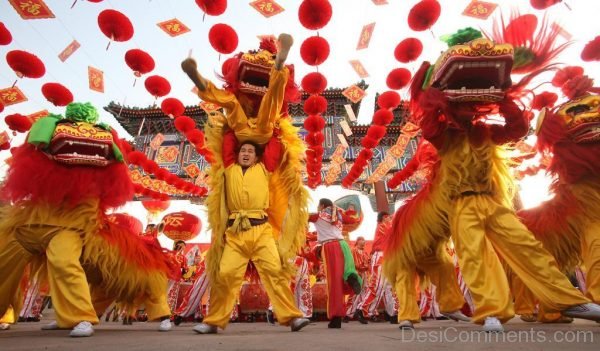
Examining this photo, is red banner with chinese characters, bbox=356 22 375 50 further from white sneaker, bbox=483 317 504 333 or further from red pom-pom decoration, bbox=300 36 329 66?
white sneaker, bbox=483 317 504 333

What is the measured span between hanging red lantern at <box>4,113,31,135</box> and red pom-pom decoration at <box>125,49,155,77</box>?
1.95 m

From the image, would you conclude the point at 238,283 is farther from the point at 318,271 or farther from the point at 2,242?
the point at 318,271

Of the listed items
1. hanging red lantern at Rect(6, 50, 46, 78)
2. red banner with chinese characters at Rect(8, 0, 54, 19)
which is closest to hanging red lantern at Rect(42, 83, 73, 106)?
hanging red lantern at Rect(6, 50, 46, 78)

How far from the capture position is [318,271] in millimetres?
7203

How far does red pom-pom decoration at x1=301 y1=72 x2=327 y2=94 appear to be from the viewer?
5.19 m

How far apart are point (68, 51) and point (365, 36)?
3812 mm

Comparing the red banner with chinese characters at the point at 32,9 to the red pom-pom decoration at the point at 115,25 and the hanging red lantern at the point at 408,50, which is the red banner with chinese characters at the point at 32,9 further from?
the hanging red lantern at the point at 408,50

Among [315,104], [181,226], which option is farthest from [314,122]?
[181,226]

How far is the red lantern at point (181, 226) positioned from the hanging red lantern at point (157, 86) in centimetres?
610

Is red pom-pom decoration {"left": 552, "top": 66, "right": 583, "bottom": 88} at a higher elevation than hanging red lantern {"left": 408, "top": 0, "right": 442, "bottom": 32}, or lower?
lower

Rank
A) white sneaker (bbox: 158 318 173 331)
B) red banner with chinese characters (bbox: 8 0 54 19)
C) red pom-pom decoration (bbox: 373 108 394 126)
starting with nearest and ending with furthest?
1. white sneaker (bbox: 158 318 173 331)
2. red banner with chinese characters (bbox: 8 0 54 19)
3. red pom-pom decoration (bbox: 373 108 394 126)

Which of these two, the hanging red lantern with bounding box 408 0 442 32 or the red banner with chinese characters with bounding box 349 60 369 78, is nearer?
the hanging red lantern with bounding box 408 0 442 32

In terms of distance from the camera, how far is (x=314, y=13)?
3.93 meters

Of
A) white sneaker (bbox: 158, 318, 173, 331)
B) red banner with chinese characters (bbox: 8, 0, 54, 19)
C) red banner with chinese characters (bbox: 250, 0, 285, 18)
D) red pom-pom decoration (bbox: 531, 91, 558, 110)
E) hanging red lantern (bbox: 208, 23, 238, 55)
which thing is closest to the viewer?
white sneaker (bbox: 158, 318, 173, 331)
